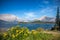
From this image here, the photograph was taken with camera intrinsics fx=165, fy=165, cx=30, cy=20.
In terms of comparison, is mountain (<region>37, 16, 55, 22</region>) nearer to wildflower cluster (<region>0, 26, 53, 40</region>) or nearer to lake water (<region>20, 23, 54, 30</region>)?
lake water (<region>20, 23, 54, 30</region>)

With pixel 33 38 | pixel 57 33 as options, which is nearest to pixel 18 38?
pixel 33 38

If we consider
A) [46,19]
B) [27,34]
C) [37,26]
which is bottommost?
[27,34]

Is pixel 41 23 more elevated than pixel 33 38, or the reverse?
pixel 41 23

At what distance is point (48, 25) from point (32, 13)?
1.25 ft

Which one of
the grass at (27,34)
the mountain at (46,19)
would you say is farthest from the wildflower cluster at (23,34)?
the mountain at (46,19)

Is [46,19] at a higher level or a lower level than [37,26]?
higher

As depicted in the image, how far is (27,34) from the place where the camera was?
3.07m

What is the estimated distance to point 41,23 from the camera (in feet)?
10.2

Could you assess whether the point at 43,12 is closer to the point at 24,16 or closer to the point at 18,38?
the point at 24,16

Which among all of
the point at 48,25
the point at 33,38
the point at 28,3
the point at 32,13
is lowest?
the point at 33,38

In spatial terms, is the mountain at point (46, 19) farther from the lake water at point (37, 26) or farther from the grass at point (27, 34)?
the grass at point (27, 34)

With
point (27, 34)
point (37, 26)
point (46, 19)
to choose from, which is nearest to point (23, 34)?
point (27, 34)

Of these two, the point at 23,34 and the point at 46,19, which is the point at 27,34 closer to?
the point at 23,34

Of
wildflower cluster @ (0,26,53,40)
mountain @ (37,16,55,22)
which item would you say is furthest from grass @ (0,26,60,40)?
mountain @ (37,16,55,22)
